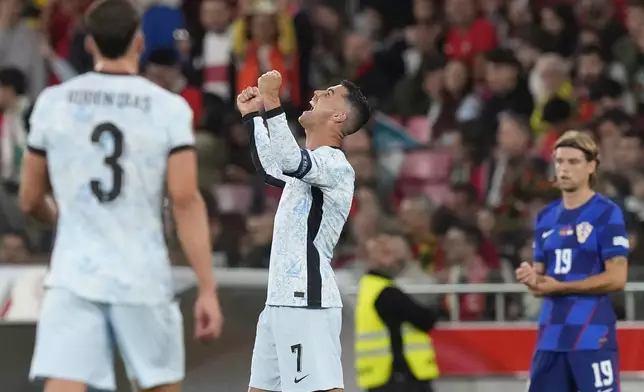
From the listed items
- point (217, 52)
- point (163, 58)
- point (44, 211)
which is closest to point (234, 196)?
point (163, 58)

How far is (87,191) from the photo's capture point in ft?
18.2

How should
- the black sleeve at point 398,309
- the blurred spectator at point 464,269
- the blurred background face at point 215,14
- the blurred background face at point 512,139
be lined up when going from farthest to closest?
the blurred background face at point 215,14 → the blurred background face at point 512,139 → the blurred spectator at point 464,269 → the black sleeve at point 398,309

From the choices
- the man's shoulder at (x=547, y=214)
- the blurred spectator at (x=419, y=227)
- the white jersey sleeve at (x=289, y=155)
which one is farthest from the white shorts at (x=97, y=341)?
the blurred spectator at (x=419, y=227)

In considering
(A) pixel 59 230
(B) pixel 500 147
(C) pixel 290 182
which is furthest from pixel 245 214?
(A) pixel 59 230

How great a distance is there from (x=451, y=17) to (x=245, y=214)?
3.39 m

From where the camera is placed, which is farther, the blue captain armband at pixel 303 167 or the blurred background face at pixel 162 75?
the blurred background face at pixel 162 75

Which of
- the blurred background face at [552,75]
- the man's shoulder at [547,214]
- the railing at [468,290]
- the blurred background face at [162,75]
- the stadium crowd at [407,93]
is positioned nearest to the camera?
the man's shoulder at [547,214]

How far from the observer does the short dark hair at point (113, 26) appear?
18.2ft

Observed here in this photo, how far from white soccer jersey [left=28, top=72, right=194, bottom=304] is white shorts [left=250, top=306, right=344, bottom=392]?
132cm

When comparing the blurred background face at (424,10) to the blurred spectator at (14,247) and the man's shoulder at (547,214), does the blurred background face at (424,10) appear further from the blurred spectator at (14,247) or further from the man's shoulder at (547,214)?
the man's shoulder at (547,214)

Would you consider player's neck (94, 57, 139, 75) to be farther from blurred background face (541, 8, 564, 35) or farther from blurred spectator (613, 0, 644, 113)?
blurred background face (541, 8, 564, 35)

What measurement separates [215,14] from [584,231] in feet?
24.0

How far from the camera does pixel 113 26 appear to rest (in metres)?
5.56

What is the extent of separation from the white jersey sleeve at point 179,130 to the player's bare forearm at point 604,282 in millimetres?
3088
